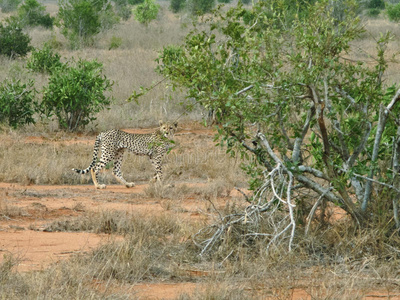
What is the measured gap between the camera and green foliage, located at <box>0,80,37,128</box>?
565 inches

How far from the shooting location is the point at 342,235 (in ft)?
19.8

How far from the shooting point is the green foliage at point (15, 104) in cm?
1435

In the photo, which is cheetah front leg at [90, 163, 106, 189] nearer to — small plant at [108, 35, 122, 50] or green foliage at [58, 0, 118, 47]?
green foliage at [58, 0, 118, 47]

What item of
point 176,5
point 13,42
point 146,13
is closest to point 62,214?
point 13,42

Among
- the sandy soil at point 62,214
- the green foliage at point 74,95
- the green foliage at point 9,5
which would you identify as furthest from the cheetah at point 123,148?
the green foliage at point 9,5

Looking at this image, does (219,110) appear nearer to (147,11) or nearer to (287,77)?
(287,77)

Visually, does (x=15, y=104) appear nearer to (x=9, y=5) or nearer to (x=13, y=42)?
(x=13, y=42)

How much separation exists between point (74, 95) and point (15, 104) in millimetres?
1304

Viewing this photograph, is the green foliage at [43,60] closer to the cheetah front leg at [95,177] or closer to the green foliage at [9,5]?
the cheetah front leg at [95,177]

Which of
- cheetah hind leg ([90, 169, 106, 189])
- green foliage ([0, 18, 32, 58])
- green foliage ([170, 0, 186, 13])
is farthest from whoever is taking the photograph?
green foliage ([170, 0, 186, 13])

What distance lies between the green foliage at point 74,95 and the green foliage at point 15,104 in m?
0.36

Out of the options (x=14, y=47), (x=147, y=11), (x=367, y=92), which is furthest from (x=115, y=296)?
(x=147, y=11)

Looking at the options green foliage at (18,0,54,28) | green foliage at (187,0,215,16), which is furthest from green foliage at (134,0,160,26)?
green foliage at (18,0,54,28)

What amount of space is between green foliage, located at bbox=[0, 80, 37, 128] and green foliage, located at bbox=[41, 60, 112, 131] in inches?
14.4
